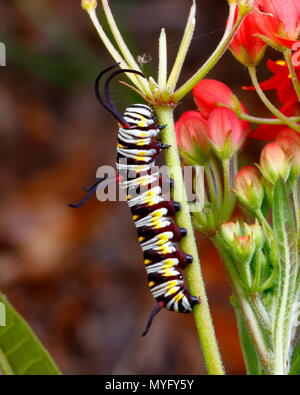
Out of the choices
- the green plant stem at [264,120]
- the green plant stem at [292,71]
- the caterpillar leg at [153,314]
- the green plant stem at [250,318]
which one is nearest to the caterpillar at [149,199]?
the caterpillar leg at [153,314]

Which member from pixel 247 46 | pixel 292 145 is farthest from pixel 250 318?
pixel 247 46

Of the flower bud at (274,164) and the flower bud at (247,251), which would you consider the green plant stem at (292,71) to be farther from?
the flower bud at (247,251)

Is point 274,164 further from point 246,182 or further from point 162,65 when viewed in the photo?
point 162,65

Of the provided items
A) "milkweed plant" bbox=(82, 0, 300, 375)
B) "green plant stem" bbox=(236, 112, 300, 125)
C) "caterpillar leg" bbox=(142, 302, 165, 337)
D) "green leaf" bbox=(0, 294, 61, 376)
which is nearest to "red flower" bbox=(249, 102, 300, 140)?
"milkweed plant" bbox=(82, 0, 300, 375)

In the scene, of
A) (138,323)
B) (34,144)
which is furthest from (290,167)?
(34,144)

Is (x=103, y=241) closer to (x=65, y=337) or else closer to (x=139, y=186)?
(x=65, y=337)
